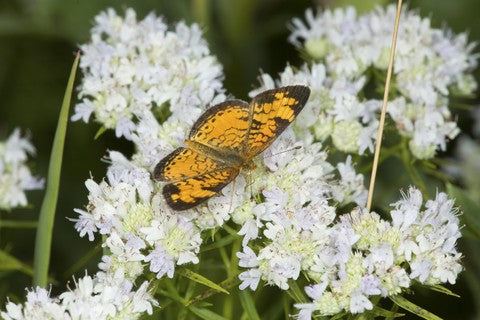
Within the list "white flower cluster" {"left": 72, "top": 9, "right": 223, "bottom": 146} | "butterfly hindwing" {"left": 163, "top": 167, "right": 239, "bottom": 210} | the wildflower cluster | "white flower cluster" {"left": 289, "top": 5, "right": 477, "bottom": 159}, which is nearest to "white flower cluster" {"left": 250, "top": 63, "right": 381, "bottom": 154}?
"white flower cluster" {"left": 289, "top": 5, "right": 477, "bottom": 159}

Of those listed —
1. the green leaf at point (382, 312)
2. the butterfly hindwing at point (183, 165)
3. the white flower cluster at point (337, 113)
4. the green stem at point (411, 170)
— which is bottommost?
the green leaf at point (382, 312)

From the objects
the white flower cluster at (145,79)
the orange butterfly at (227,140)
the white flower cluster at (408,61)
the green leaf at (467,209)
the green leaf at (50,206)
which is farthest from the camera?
the white flower cluster at (408,61)

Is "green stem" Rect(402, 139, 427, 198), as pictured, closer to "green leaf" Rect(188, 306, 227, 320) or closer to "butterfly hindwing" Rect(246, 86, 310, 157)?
"butterfly hindwing" Rect(246, 86, 310, 157)

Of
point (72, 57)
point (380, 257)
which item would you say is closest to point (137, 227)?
point (380, 257)

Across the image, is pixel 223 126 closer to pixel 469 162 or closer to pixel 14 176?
pixel 14 176

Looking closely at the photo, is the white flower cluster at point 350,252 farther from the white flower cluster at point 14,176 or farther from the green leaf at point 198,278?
the white flower cluster at point 14,176

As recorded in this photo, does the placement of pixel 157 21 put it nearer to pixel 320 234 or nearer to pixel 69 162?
pixel 69 162

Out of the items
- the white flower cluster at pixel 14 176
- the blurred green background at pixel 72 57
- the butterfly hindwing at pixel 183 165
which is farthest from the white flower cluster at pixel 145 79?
the blurred green background at pixel 72 57
